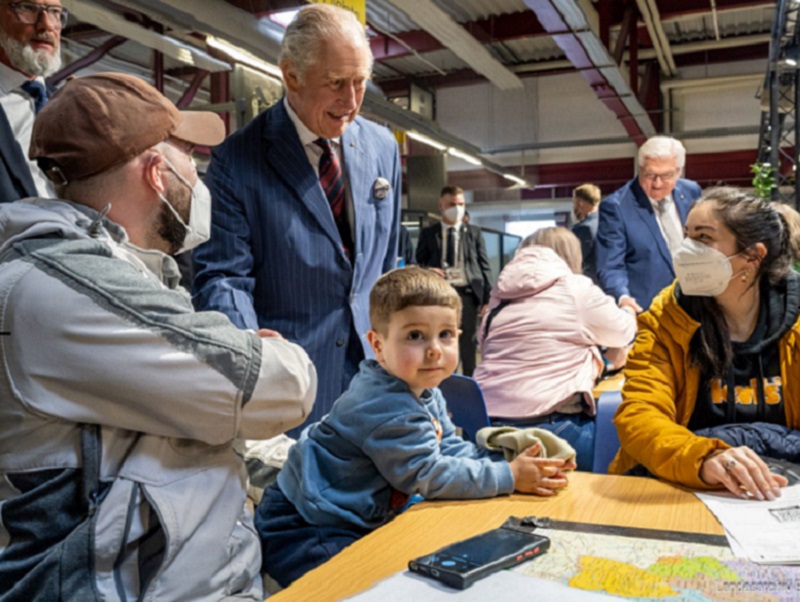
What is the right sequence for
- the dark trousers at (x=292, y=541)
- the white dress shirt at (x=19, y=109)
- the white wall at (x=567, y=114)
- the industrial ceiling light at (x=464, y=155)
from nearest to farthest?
the dark trousers at (x=292, y=541) → the white dress shirt at (x=19, y=109) → the industrial ceiling light at (x=464, y=155) → the white wall at (x=567, y=114)

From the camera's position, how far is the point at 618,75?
968 centimetres

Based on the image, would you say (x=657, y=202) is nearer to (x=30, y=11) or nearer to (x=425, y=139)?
(x=30, y=11)

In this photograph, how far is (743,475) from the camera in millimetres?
1499

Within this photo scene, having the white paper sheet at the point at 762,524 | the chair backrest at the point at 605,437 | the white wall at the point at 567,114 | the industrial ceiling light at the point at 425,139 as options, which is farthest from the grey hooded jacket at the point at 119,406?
the white wall at the point at 567,114

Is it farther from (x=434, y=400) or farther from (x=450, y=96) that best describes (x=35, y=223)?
(x=450, y=96)

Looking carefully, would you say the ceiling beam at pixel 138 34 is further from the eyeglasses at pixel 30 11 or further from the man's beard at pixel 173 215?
the man's beard at pixel 173 215

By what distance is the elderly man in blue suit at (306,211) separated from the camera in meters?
2.04

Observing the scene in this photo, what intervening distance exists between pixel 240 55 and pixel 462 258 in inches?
105

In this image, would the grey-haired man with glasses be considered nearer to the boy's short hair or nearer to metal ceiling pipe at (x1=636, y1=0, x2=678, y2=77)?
the boy's short hair

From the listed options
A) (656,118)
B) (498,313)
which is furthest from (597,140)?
(498,313)

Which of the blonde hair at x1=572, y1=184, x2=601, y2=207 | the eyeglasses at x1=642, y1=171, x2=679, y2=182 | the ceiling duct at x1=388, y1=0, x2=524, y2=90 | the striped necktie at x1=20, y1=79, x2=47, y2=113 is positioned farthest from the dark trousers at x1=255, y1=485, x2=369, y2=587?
the ceiling duct at x1=388, y1=0, x2=524, y2=90

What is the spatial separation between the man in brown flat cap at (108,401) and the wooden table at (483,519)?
0.65ft

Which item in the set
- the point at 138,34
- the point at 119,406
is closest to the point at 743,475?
the point at 119,406

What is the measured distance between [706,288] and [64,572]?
64.0 inches
